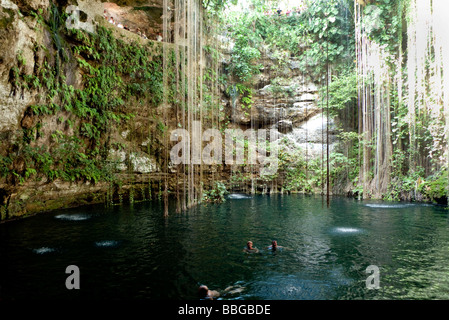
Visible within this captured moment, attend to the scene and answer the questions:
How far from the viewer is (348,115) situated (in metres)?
15.9

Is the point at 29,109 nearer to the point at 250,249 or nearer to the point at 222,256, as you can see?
the point at 222,256

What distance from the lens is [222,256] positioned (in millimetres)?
4969

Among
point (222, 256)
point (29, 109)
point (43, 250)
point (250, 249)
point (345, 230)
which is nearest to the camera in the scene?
point (222, 256)

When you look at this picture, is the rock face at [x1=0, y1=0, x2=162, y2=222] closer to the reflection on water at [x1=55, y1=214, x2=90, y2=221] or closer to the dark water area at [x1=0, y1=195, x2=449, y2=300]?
the dark water area at [x1=0, y1=195, x2=449, y2=300]

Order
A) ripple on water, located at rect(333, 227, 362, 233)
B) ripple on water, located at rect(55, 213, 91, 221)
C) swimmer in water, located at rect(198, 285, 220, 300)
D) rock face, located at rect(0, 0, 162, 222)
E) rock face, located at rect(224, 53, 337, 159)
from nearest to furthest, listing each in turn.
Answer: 1. swimmer in water, located at rect(198, 285, 220, 300)
2. ripple on water, located at rect(333, 227, 362, 233)
3. rock face, located at rect(0, 0, 162, 222)
4. ripple on water, located at rect(55, 213, 91, 221)
5. rock face, located at rect(224, 53, 337, 159)

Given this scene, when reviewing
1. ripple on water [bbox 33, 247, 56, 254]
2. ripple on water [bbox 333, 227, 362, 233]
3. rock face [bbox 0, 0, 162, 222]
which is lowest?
ripple on water [bbox 333, 227, 362, 233]

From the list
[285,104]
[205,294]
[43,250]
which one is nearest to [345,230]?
[205,294]

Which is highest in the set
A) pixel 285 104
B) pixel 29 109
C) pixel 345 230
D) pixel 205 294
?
pixel 285 104

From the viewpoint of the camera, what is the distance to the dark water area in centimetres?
361

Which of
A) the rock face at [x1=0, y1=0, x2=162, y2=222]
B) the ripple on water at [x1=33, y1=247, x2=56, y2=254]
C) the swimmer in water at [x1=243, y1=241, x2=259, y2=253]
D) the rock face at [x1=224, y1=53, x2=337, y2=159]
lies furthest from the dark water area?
the rock face at [x1=224, y1=53, x2=337, y2=159]

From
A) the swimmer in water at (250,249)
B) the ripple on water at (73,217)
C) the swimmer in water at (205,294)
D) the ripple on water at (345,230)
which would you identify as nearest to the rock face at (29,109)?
the ripple on water at (73,217)

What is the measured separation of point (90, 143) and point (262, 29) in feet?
43.5

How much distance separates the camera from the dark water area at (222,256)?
3.61 meters
